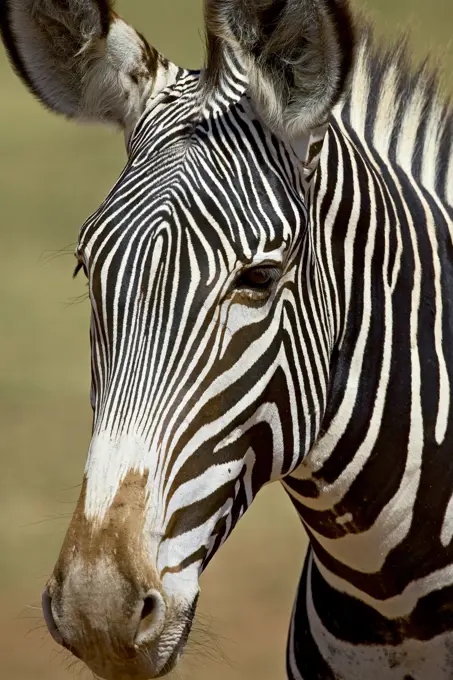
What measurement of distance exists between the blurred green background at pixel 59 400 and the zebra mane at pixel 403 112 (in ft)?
0.57

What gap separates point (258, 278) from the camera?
316 centimetres

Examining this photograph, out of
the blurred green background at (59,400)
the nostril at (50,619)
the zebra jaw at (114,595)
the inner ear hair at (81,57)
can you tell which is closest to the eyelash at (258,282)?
the zebra jaw at (114,595)

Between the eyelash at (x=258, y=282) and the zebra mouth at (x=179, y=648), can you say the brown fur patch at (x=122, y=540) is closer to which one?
the zebra mouth at (x=179, y=648)

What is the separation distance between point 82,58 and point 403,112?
133 centimetres

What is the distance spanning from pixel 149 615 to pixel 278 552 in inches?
358

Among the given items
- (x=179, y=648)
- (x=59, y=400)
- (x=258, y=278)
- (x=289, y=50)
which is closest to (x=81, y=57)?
(x=289, y=50)

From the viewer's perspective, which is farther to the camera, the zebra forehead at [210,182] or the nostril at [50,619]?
the zebra forehead at [210,182]

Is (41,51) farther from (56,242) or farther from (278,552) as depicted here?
(56,242)

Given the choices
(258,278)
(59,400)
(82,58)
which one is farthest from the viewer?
(59,400)

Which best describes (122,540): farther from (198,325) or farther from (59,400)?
(59,400)

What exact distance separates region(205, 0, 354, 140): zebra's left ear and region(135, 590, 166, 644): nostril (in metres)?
1.55

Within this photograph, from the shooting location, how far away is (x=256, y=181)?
326cm

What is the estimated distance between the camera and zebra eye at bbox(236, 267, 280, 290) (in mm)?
3141

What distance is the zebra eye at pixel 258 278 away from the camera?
3141 millimetres
